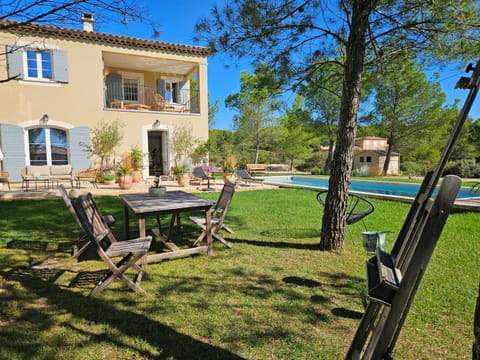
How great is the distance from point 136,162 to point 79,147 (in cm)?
226

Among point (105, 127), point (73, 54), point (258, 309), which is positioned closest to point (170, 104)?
point (105, 127)

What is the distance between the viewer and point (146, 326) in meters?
2.29

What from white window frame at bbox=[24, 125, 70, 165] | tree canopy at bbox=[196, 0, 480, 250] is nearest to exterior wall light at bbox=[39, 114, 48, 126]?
white window frame at bbox=[24, 125, 70, 165]

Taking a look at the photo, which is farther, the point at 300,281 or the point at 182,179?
the point at 182,179

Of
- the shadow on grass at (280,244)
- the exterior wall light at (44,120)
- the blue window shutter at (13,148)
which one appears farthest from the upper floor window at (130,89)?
the shadow on grass at (280,244)

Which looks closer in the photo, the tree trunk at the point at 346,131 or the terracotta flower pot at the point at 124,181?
the tree trunk at the point at 346,131

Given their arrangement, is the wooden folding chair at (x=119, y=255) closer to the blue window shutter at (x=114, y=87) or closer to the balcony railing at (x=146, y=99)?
the balcony railing at (x=146, y=99)

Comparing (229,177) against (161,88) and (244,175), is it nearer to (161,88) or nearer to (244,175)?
(244,175)

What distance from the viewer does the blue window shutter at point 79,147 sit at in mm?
11375

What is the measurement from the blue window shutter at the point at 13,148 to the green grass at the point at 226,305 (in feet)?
25.3

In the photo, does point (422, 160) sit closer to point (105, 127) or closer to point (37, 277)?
point (105, 127)

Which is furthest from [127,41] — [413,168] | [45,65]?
[413,168]

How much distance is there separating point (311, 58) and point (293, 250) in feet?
9.95

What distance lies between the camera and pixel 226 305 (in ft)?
8.56
